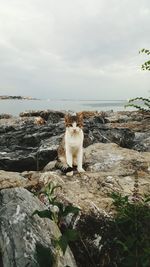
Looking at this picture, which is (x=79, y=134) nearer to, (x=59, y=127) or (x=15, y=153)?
(x=15, y=153)

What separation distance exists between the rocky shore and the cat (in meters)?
0.47

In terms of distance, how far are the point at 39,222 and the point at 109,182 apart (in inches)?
117

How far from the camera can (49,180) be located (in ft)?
28.9

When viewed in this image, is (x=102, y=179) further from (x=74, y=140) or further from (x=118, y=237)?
(x=74, y=140)

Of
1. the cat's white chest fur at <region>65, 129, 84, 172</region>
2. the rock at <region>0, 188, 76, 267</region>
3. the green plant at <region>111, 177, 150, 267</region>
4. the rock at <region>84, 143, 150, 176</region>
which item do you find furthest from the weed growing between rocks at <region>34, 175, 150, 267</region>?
the cat's white chest fur at <region>65, 129, 84, 172</region>

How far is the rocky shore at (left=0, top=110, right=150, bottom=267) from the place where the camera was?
600 centimetres

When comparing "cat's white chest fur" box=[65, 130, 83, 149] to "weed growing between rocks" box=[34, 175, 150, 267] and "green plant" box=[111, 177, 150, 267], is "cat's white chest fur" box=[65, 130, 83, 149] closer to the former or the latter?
"weed growing between rocks" box=[34, 175, 150, 267]

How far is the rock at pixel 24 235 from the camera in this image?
222 inches

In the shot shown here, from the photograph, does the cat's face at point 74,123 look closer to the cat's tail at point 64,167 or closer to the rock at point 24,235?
the cat's tail at point 64,167

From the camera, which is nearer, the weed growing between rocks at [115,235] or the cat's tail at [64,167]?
the weed growing between rocks at [115,235]

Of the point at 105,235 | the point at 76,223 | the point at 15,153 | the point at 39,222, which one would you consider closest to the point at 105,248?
the point at 105,235

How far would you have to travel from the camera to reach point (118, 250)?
6.64 m

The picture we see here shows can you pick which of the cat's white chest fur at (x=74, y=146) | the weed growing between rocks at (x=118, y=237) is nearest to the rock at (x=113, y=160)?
the cat's white chest fur at (x=74, y=146)

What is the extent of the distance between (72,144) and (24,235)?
5.80m
